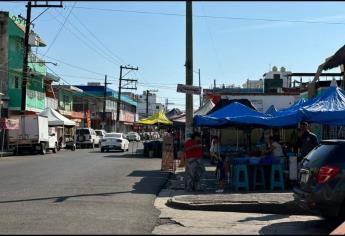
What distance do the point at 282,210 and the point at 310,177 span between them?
2.54 meters

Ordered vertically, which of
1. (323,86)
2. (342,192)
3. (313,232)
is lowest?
(313,232)

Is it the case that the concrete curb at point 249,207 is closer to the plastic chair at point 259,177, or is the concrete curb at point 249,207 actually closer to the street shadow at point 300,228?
the street shadow at point 300,228

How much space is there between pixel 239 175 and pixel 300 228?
18.6 ft

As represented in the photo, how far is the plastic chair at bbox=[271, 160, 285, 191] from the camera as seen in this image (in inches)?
622

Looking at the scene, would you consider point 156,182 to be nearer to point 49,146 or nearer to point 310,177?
point 310,177

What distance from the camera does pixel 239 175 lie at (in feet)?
52.1

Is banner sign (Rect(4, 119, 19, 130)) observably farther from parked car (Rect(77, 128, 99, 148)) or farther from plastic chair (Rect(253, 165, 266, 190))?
plastic chair (Rect(253, 165, 266, 190))

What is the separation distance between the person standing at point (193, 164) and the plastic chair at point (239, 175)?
0.93m

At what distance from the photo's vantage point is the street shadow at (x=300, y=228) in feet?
32.2

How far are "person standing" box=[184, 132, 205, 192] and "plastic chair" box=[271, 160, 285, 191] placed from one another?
1.98 m

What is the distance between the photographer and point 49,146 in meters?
41.7

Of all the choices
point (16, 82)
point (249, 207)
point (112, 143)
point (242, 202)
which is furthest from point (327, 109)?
point (16, 82)

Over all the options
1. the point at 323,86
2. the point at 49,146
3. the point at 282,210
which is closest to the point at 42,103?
the point at 49,146

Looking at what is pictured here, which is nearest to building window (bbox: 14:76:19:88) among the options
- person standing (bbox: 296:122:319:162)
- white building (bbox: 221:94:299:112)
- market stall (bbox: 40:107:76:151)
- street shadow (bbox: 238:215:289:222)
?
market stall (bbox: 40:107:76:151)
